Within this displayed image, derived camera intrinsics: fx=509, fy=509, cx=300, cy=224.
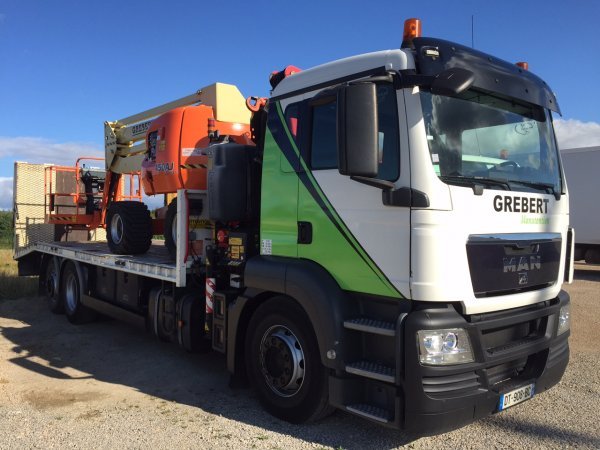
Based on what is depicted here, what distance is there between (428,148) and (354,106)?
575 mm

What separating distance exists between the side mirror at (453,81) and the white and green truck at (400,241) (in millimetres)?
13

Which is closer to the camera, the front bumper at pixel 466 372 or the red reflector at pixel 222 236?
the front bumper at pixel 466 372

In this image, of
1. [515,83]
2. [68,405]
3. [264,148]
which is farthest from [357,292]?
[68,405]

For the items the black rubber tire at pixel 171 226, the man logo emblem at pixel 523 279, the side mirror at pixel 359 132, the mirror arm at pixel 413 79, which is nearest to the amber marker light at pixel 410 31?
the mirror arm at pixel 413 79

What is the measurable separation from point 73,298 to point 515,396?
704cm

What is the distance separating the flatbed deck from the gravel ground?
108cm

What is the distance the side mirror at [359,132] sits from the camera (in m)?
3.22

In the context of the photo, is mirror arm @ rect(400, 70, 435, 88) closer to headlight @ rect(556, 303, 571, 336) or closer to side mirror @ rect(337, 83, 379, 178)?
side mirror @ rect(337, 83, 379, 178)

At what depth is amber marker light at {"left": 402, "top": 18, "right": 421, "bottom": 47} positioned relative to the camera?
3561 millimetres

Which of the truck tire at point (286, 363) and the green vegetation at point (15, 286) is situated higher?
the truck tire at point (286, 363)

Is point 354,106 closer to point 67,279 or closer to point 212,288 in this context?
point 212,288

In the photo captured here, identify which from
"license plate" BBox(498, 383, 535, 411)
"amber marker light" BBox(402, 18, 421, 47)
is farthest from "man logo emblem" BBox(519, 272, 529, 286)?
"amber marker light" BBox(402, 18, 421, 47)

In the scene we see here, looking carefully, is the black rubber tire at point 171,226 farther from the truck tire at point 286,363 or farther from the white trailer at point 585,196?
the white trailer at point 585,196

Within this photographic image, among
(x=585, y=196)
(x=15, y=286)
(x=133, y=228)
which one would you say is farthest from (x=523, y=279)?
(x=585, y=196)
